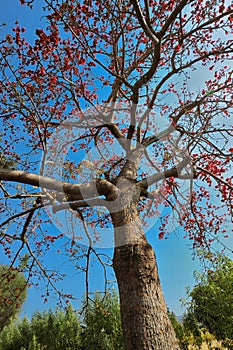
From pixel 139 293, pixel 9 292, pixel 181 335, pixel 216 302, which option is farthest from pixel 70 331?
pixel 139 293

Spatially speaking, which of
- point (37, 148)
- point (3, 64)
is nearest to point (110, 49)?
point (3, 64)

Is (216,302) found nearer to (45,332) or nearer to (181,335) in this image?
(181,335)

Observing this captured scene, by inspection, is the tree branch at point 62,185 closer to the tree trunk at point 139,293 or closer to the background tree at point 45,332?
the tree trunk at point 139,293

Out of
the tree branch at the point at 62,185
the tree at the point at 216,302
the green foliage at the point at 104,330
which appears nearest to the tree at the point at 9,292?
the green foliage at the point at 104,330

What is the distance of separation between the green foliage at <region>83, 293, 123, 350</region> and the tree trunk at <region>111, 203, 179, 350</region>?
3.80 meters

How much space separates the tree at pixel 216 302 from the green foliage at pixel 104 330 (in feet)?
5.92

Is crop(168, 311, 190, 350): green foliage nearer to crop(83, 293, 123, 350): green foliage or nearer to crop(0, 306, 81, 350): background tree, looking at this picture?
crop(83, 293, 123, 350): green foliage

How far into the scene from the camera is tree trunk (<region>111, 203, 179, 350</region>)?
2.31 metres

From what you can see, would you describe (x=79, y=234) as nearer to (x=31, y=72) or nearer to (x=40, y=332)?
(x=31, y=72)

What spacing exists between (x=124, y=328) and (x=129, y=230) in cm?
99

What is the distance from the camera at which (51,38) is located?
3.71 meters

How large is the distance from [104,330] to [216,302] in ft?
9.18

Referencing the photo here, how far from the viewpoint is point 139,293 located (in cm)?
254

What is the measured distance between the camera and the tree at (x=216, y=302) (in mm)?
5875
